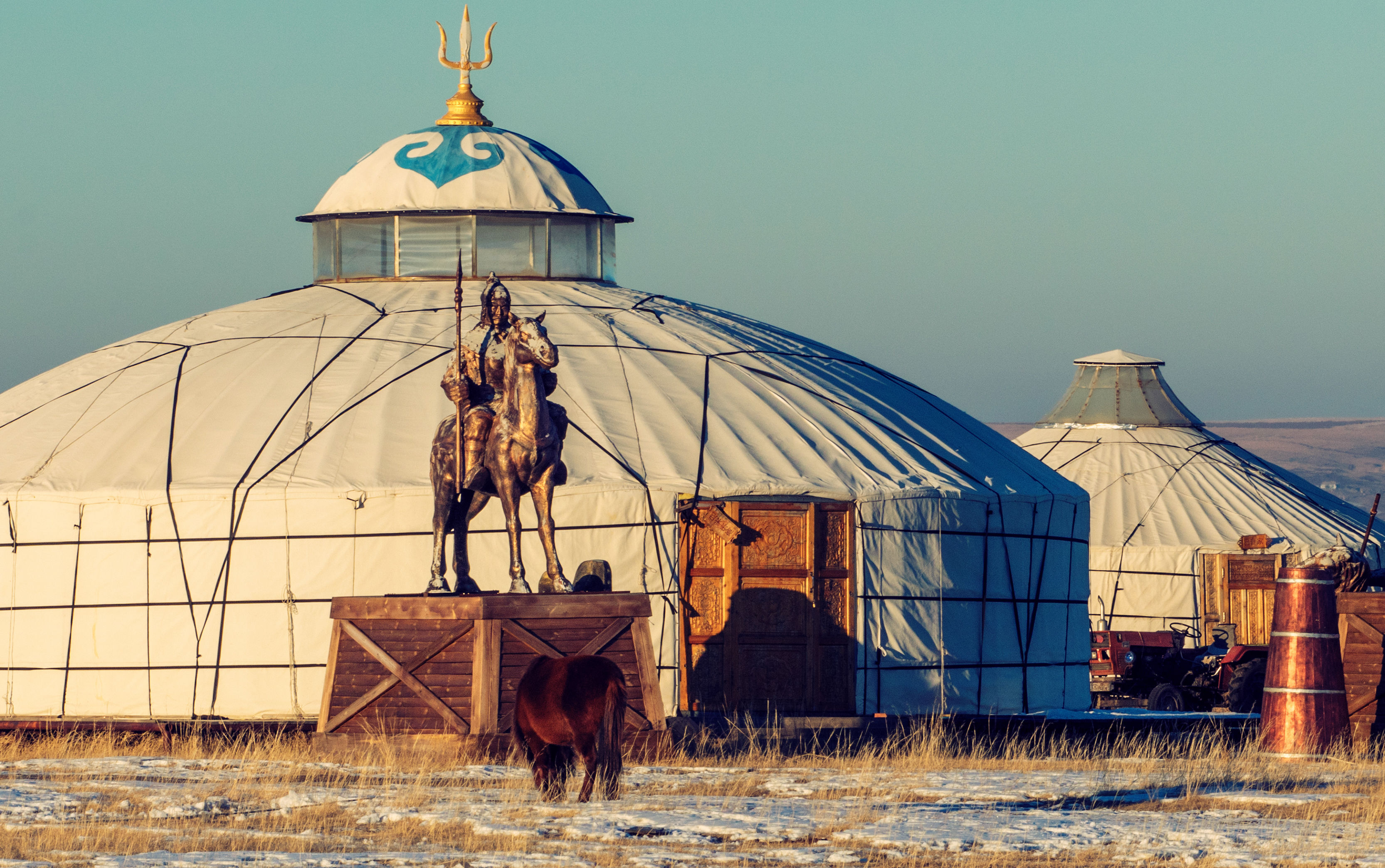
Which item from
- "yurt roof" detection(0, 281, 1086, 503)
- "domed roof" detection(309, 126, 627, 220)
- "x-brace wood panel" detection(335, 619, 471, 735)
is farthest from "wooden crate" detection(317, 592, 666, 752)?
"domed roof" detection(309, 126, 627, 220)

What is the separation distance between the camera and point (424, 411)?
17.7m

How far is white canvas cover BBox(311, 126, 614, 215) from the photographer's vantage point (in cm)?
2128

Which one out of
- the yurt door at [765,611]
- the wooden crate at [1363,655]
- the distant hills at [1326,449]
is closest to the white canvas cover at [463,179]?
the yurt door at [765,611]

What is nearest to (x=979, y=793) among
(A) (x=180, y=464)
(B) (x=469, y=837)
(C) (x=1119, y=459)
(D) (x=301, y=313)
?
(B) (x=469, y=837)

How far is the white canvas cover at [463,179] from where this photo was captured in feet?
69.8

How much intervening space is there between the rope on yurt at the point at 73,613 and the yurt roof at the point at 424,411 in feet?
0.81

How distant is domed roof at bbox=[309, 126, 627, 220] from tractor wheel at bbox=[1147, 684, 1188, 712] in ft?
25.6

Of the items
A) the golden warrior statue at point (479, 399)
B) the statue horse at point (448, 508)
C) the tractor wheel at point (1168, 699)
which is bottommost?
the tractor wheel at point (1168, 699)

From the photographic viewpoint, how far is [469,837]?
991 cm

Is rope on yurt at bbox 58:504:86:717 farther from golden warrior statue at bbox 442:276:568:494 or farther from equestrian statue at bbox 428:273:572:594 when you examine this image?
golden warrior statue at bbox 442:276:568:494

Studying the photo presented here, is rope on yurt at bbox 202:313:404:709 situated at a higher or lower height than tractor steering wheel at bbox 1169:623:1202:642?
higher

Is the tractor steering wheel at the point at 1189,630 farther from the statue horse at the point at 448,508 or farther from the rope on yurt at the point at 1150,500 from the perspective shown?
the statue horse at the point at 448,508

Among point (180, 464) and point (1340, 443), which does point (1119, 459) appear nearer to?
point (180, 464)

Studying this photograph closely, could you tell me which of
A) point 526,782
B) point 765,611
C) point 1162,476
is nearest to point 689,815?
point 526,782
